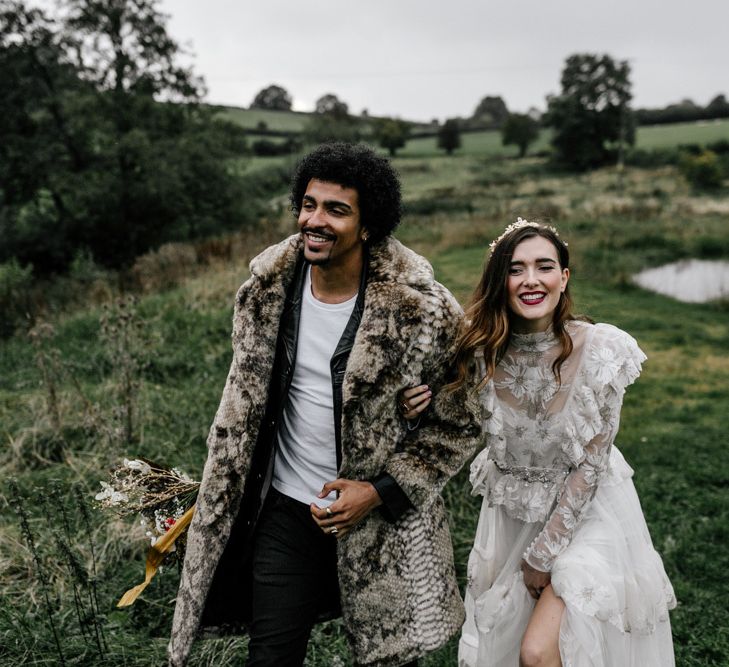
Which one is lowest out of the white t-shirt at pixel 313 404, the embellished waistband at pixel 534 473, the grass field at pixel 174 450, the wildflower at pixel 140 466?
the grass field at pixel 174 450

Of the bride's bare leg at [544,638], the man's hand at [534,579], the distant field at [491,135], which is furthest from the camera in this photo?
the distant field at [491,135]

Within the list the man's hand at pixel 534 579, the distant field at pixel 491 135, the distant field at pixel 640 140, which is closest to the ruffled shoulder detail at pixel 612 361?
the man's hand at pixel 534 579

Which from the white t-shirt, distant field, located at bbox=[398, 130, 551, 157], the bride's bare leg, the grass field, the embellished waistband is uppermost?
distant field, located at bbox=[398, 130, 551, 157]

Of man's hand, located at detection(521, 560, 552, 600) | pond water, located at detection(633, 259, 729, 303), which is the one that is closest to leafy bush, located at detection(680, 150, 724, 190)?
pond water, located at detection(633, 259, 729, 303)

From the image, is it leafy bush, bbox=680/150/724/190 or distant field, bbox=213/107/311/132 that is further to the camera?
distant field, bbox=213/107/311/132

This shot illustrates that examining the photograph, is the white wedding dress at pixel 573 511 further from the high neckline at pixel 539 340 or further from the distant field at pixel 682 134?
the distant field at pixel 682 134

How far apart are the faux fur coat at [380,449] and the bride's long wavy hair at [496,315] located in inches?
2.6

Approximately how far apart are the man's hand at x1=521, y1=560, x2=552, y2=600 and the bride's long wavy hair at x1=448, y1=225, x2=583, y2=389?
2.21 ft

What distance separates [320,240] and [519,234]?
0.73 meters

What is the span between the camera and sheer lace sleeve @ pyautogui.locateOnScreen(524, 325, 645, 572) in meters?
2.28

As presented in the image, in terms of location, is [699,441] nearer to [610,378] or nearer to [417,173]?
[610,378]

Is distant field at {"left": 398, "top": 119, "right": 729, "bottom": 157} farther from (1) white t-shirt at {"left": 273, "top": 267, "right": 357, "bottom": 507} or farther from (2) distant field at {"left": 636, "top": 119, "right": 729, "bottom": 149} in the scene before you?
(1) white t-shirt at {"left": 273, "top": 267, "right": 357, "bottom": 507}

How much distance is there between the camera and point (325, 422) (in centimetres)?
236

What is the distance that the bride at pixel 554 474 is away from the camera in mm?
2184
